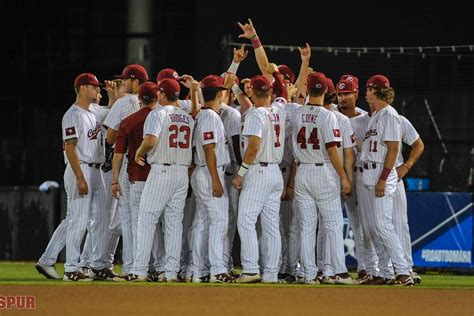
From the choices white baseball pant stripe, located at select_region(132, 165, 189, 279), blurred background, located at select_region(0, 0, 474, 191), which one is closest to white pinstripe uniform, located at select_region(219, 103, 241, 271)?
white baseball pant stripe, located at select_region(132, 165, 189, 279)

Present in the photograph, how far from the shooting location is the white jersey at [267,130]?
383 inches

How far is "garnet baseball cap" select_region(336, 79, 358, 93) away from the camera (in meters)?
10.4

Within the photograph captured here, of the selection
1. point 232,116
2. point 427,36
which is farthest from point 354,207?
point 427,36

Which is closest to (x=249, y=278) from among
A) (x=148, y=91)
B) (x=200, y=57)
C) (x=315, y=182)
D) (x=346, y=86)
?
(x=315, y=182)

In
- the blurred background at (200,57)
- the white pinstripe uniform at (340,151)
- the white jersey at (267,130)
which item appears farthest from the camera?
the blurred background at (200,57)

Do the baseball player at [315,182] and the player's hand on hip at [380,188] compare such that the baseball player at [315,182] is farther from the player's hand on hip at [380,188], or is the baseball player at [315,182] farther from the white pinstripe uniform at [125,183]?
the white pinstripe uniform at [125,183]

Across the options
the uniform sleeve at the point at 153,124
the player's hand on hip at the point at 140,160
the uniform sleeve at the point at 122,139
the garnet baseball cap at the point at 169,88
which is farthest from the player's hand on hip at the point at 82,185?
the garnet baseball cap at the point at 169,88

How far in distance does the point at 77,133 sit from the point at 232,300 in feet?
8.25

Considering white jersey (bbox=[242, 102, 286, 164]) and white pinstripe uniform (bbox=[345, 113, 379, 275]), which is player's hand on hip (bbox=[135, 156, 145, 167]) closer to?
white jersey (bbox=[242, 102, 286, 164])

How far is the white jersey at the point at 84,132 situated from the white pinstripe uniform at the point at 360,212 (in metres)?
2.27

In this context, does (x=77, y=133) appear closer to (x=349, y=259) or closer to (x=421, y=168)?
(x=349, y=259)

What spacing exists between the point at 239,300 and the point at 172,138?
2008 mm

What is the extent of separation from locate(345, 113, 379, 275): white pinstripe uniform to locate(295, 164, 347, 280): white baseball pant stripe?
250 mm

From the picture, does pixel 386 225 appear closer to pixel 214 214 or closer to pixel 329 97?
pixel 329 97
